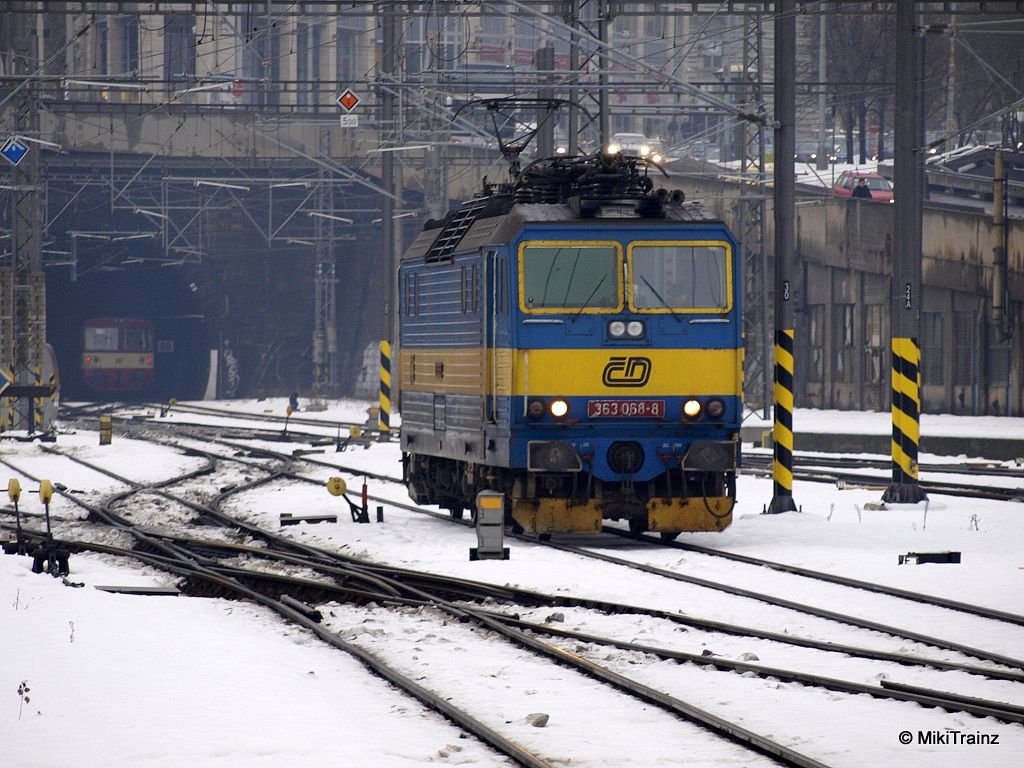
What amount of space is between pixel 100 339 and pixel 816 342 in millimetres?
27233

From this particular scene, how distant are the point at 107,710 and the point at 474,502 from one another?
9.81m

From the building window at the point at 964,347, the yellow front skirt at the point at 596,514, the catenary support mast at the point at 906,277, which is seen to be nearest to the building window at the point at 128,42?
the building window at the point at 964,347

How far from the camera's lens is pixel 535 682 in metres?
10.0

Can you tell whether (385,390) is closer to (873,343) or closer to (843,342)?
(873,343)

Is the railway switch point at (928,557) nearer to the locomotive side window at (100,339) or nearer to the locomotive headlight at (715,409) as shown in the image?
the locomotive headlight at (715,409)

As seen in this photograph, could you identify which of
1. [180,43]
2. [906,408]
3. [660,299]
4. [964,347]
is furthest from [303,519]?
[180,43]

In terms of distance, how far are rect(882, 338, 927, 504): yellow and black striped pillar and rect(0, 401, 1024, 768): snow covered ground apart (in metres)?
2.72

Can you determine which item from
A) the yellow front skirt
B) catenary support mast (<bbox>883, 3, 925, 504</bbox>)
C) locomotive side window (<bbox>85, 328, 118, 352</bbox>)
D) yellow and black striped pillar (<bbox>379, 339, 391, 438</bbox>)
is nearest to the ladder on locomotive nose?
the yellow front skirt

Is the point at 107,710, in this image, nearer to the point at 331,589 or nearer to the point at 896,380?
the point at 331,589

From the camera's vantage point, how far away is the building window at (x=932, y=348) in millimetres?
41938

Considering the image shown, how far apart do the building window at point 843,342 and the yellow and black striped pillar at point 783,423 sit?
25.8 meters

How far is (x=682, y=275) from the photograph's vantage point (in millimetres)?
17422

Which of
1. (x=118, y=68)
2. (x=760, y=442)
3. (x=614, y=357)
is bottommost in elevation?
(x=760, y=442)

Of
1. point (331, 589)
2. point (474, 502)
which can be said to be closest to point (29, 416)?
point (474, 502)
